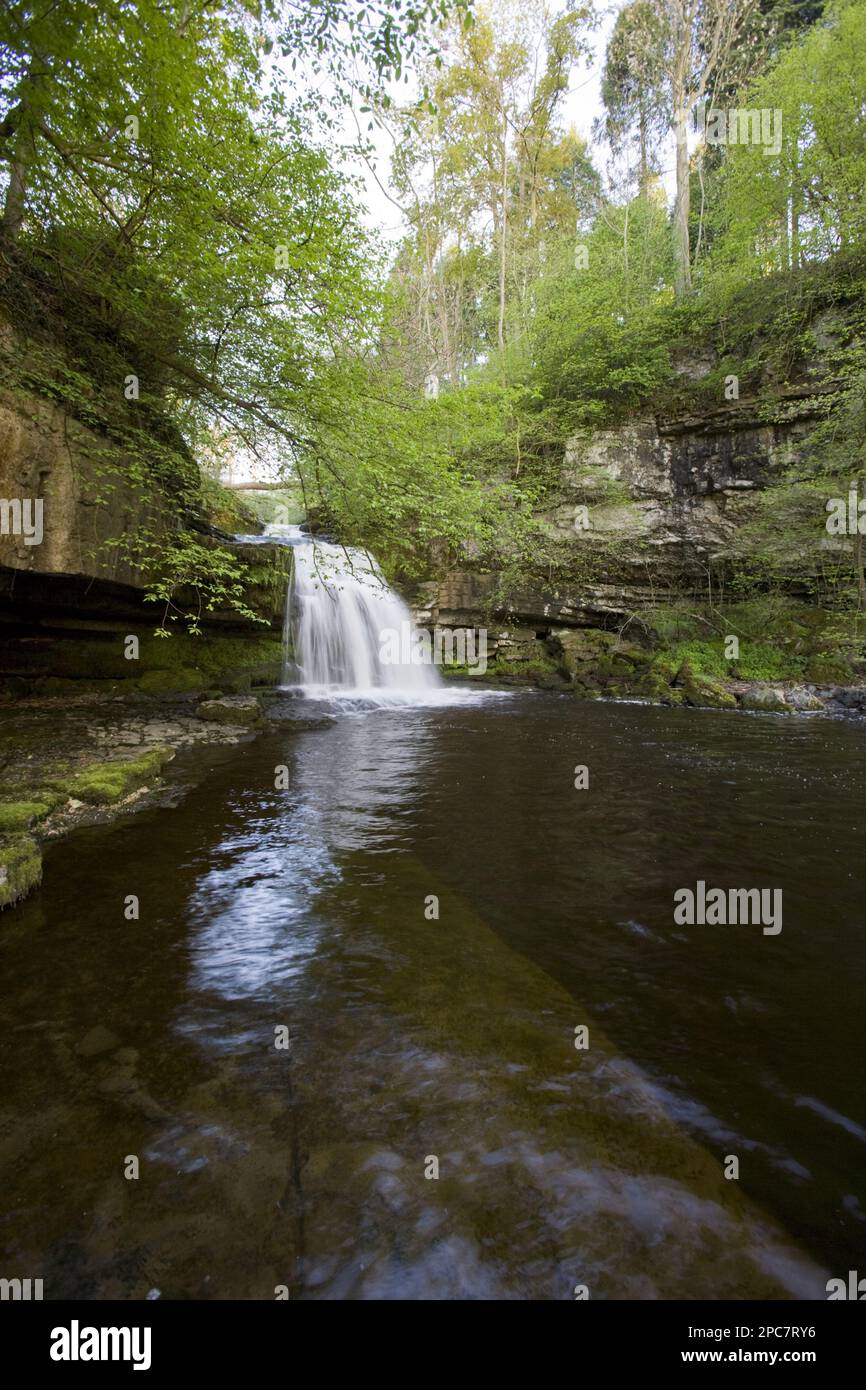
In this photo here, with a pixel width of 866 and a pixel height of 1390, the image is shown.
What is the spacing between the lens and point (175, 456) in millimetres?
8367

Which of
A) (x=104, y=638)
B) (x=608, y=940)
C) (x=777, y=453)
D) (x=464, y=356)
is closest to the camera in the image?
(x=608, y=940)

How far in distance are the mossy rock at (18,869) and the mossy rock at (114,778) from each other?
5.14 ft

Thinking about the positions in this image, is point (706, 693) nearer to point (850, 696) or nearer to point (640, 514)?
point (850, 696)

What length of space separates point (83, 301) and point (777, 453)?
648 inches

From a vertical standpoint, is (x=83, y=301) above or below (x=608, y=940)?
above

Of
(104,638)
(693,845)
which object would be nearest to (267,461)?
(104,638)

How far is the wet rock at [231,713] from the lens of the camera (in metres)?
10.5

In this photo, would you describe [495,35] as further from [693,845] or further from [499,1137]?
[499,1137]
